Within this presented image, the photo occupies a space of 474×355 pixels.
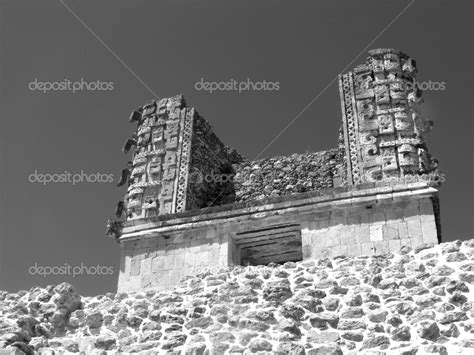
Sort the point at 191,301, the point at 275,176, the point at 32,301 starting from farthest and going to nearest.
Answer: the point at 275,176 → the point at 32,301 → the point at 191,301

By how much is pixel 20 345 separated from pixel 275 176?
7836mm

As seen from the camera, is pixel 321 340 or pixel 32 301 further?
pixel 32 301

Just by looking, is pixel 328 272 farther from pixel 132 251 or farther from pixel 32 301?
pixel 132 251

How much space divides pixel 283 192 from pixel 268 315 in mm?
7061

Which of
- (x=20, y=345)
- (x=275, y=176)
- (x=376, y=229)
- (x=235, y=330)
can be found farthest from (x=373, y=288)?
(x=275, y=176)

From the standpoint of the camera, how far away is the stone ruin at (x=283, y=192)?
34.3ft

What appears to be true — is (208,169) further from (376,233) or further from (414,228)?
(414,228)

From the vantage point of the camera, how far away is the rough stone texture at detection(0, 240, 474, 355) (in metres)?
5.50

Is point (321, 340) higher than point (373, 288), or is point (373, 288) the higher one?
point (373, 288)

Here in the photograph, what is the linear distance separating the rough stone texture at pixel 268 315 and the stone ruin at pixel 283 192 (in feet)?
12.2

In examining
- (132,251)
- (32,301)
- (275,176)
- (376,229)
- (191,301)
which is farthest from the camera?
(275,176)

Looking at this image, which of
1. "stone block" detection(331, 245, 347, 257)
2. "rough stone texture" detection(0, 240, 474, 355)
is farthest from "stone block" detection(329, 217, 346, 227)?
"rough stone texture" detection(0, 240, 474, 355)

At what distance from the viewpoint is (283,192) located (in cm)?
1294

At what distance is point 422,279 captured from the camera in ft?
19.9
